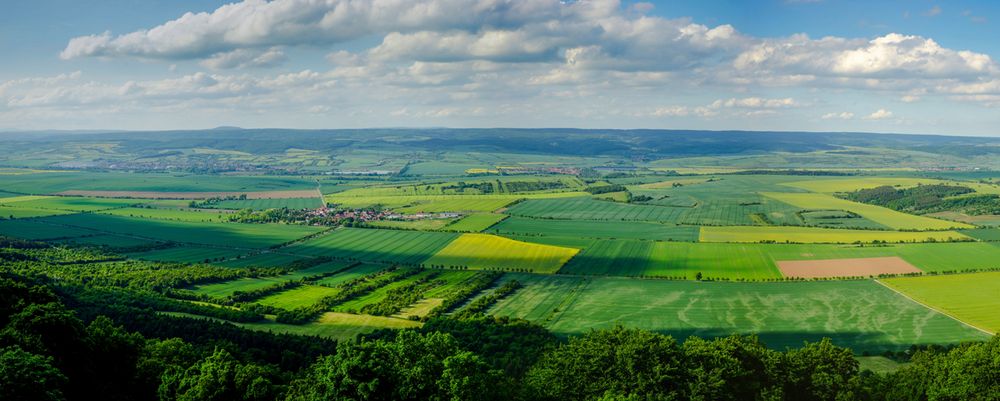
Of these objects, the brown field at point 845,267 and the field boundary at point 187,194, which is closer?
the brown field at point 845,267

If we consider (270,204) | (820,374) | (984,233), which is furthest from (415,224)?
(820,374)

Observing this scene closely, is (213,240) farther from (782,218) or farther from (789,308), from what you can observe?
(782,218)

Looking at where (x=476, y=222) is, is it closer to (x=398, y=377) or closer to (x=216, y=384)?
(x=216, y=384)

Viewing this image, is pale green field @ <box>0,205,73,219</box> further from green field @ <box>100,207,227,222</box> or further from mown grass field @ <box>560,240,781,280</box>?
mown grass field @ <box>560,240,781,280</box>

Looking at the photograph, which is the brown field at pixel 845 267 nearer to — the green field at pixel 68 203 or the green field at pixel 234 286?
the green field at pixel 234 286

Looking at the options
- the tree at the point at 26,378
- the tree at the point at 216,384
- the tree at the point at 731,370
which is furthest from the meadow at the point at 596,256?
the tree at the point at 26,378
